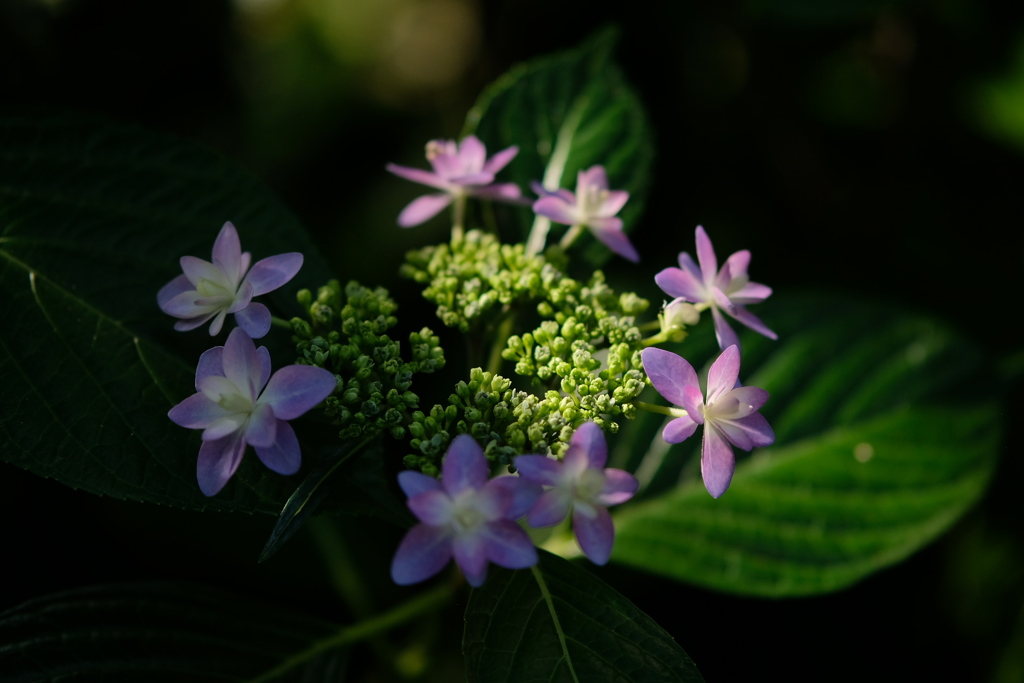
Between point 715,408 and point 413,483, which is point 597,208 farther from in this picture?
point 413,483

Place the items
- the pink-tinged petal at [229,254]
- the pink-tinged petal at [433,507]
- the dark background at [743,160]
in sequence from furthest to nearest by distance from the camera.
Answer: the dark background at [743,160], the pink-tinged petal at [229,254], the pink-tinged petal at [433,507]

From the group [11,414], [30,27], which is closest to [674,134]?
[30,27]

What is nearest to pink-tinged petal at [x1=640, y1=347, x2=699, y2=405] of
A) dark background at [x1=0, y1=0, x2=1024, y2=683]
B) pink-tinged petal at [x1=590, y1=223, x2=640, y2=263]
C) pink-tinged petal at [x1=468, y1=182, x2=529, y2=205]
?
pink-tinged petal at [x1=590, y1=223, x2=640, y2=263]

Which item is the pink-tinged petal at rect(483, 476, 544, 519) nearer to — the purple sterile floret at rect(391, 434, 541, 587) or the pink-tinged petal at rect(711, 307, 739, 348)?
the purple sterile floret at rect(391, 434, 541, 587)

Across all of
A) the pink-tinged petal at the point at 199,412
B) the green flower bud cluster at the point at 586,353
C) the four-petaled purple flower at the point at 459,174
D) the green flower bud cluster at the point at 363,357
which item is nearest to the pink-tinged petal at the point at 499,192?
the four-petaled purple flower at the point at 459,174

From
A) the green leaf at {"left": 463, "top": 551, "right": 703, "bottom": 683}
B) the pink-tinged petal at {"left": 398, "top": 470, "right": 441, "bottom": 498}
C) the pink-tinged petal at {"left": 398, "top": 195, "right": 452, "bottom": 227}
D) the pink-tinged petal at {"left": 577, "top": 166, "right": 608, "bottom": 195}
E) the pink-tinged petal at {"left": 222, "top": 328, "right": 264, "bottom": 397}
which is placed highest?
the pink-tinged petal at {"left": 222, "top": 328, "right": 264, "bottom": 397}

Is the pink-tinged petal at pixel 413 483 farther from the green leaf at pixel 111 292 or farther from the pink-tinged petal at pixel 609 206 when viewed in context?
the pink-tinged petal at pixel 609 206
